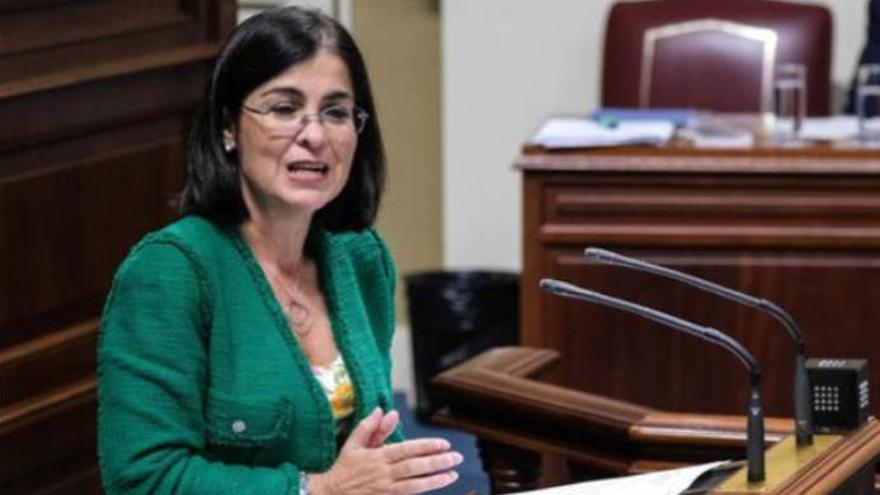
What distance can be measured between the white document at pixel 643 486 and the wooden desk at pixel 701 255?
228 centimetres

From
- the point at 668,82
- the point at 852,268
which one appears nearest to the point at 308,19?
the point at 852,268

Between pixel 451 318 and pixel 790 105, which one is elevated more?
pixel 790 105

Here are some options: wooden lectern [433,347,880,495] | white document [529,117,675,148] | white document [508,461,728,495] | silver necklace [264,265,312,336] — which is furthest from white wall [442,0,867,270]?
white document [508,461,728,495]

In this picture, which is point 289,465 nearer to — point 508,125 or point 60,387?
point 60,387

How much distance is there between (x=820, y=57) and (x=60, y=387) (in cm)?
318

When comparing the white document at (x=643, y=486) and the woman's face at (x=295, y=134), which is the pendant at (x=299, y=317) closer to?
the woman's face at (x=295, y=134)

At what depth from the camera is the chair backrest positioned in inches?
236

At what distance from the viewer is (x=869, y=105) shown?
17.1 ft

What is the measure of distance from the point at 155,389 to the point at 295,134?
37 centimetres

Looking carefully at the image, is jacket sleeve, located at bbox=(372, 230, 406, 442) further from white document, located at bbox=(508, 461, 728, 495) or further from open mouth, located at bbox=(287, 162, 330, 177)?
white document, located at bbox=(508, 461, 728, 495)

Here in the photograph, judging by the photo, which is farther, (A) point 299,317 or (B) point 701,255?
(B) point 701,255

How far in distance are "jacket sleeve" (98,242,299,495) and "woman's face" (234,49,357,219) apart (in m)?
0.18

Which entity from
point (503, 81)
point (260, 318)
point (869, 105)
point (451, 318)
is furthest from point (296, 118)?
point (503, 81)

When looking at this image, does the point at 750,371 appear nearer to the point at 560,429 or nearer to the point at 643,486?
the point at 643,486
